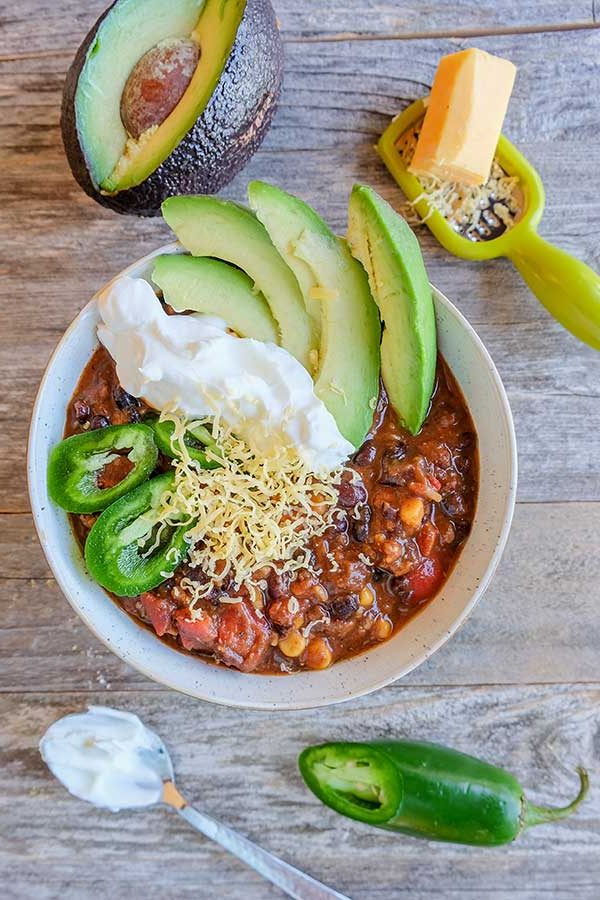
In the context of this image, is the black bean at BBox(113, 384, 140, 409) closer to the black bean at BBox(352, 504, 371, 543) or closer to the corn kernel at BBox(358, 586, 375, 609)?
the black bean at BBox(352, 504, 371, 543)

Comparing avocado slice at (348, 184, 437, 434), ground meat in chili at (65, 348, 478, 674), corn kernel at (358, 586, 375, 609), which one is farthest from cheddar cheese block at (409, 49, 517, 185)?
corn kernel at (358, 586, 375, 609)

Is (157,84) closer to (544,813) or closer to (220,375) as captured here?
(220,375)

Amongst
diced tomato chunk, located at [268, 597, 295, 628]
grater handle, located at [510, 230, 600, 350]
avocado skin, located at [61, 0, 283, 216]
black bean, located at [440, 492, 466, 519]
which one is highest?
avocado skin, located at [61, 0, 283, 216]

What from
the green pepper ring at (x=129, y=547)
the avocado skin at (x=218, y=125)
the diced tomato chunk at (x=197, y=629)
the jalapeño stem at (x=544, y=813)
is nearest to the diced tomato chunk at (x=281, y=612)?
the diced tomato chunk at (x=197, y=629)

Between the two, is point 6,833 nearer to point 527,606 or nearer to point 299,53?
point 527,606

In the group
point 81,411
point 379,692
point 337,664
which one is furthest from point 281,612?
point 81,411

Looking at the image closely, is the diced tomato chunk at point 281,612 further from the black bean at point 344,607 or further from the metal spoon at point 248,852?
Answer: the metal spoon at point 248,852
